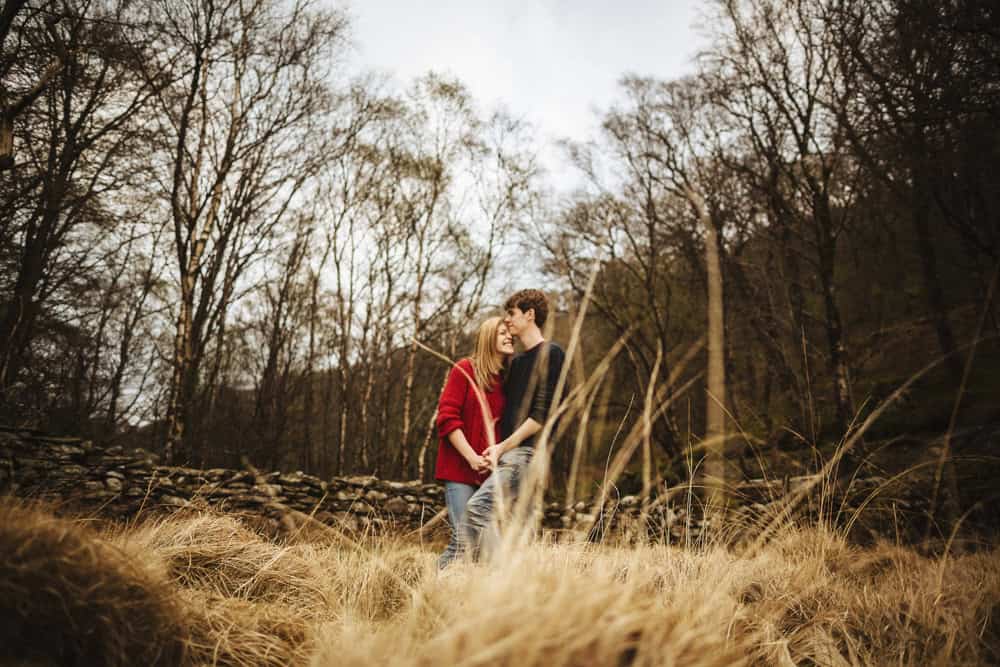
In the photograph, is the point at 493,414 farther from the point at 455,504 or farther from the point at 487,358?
the point at 455,504

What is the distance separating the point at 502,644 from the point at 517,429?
1533 millimetres

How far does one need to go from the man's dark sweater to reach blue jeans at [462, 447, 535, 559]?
0.10m

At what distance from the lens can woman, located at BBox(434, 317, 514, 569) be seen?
241cm

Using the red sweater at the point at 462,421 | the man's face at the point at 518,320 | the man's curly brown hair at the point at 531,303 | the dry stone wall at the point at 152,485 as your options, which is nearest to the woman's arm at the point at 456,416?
the red sweater at the point at 462,421

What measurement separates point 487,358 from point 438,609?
1.29 m

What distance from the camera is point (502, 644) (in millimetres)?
749

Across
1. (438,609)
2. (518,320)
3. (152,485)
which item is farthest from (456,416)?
(152,485)

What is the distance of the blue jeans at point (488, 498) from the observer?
217 centimetres

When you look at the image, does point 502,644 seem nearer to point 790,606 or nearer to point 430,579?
point 430,579

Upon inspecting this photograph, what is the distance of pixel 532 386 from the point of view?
7.55 feet

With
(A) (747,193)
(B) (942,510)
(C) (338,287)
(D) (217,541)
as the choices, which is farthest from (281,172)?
(B) (942,510)

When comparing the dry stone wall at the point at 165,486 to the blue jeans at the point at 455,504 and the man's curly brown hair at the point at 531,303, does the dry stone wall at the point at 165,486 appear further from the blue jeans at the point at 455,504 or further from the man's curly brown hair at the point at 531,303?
the man's curly brown hair at the point at 531,303

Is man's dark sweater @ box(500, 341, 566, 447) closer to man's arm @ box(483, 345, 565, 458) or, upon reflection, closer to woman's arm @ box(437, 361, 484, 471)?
man's arm @ box(483, 345, 565, 458)

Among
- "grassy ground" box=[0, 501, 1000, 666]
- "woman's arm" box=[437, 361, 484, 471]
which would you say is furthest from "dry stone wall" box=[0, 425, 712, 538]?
"woman's arm" box=[437, 361, 484, 471]
